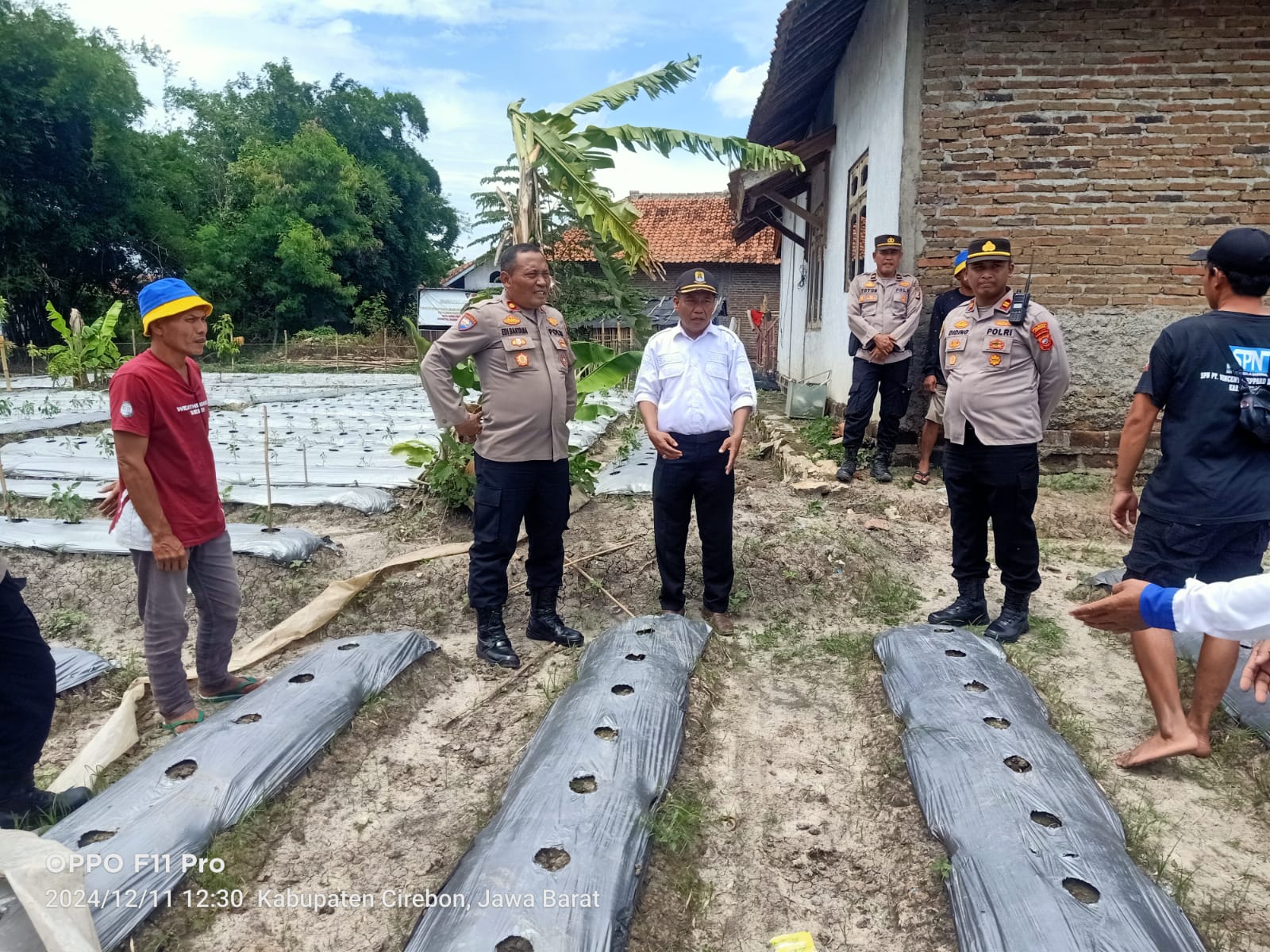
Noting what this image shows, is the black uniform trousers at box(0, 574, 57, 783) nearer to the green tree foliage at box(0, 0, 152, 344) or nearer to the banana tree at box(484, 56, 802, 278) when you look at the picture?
the banana tree at box(484, 56, 802, 278)

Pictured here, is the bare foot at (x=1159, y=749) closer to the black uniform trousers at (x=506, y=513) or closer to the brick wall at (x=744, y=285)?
the black uniform trousers at (x=506, y=513)

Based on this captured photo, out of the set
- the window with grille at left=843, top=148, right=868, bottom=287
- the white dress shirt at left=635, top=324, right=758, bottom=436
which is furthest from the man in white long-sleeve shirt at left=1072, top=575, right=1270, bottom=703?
the window with grille at left=843, top=148, right=868, bottom=287

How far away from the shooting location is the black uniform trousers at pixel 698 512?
3.75 m

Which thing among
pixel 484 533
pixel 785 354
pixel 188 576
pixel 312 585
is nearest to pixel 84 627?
pixel 312 585

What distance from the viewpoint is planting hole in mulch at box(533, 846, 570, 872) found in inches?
78.2

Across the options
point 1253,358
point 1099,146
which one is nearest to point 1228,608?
point 1253,358

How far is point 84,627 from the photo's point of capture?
413cm

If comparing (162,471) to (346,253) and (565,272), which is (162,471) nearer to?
(565,272)

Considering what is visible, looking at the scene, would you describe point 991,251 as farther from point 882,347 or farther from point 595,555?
point 595,555

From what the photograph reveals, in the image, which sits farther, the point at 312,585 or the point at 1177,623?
the point at 312,585

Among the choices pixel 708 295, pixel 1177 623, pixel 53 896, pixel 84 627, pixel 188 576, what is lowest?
pixel 84 627

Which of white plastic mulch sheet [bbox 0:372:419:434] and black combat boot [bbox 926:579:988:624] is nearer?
black combat boot [bbox 926:579:988:624]

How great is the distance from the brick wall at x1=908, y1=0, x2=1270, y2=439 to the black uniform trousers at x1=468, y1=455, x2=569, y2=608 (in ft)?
12.7

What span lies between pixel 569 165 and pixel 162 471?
2.91 m
